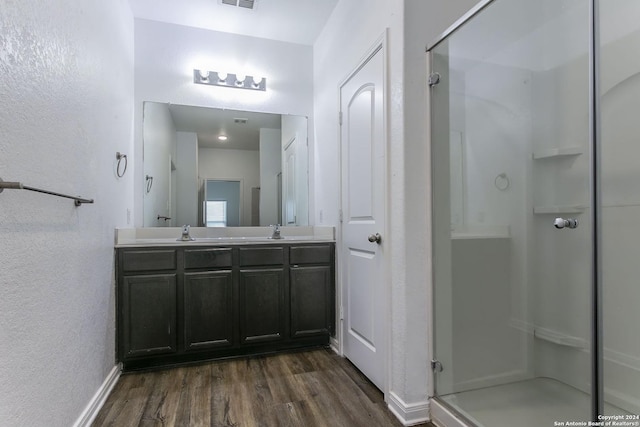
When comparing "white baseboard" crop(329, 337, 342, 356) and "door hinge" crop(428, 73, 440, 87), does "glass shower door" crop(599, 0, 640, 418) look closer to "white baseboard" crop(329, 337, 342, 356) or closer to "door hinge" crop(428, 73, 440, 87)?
"door hinge" crop(428, 73, 440, 87)

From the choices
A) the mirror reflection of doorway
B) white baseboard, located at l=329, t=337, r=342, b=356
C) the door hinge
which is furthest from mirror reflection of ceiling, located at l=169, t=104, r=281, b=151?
white baseboard, located at l=329, t=337, r=342, b=356

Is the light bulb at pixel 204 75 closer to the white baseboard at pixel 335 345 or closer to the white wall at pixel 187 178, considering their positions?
the white wall at pixel 187 178

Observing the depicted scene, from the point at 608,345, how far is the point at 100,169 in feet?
8.36

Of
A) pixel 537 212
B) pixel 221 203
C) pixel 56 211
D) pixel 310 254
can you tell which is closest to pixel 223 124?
pixel 221 203

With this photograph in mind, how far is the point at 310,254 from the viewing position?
258 cm

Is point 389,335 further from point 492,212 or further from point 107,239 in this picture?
point 107,239

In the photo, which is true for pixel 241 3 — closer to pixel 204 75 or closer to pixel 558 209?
pixel 204 75

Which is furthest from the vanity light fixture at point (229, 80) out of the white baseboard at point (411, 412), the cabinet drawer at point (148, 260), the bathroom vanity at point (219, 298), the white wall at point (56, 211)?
the white baseboard at point (411, 412)

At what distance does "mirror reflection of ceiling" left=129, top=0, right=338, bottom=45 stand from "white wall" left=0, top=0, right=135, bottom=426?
0.58 meters

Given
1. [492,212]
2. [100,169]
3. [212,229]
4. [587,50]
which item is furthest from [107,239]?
[587,50]

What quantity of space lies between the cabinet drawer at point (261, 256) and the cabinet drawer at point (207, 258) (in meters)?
0.11

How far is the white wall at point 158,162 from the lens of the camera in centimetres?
272

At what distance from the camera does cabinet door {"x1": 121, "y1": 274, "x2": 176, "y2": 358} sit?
2.18 m

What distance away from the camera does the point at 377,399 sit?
1831 mm
